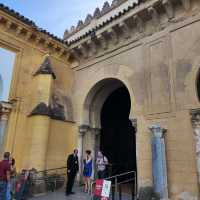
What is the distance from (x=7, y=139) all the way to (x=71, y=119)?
280cm

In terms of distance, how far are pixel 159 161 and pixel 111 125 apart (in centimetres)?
510

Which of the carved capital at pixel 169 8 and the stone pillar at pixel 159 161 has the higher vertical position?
the carved capital at pixel 169 8

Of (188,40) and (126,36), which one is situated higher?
(126,36)

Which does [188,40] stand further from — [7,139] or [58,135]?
[7,139]

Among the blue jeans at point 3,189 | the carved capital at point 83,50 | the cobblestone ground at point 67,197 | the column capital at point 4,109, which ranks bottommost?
the cobblestone ground at point 67,197

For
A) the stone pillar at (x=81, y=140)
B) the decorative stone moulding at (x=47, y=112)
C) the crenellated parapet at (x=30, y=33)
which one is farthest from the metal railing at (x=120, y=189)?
the crenellated parapet at (x=30, y=33)

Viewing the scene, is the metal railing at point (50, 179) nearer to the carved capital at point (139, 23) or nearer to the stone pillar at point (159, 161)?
the stone pillar at point (159, 161)

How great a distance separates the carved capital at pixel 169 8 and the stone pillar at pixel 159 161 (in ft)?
12.0

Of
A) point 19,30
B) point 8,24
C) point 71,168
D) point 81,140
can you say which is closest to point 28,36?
point 19,30

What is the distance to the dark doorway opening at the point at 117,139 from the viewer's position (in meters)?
10.9

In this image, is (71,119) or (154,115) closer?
(154,115)

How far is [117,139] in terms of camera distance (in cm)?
1116

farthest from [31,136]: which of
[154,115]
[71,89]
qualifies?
[154,115]

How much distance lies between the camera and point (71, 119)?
9961 mm
